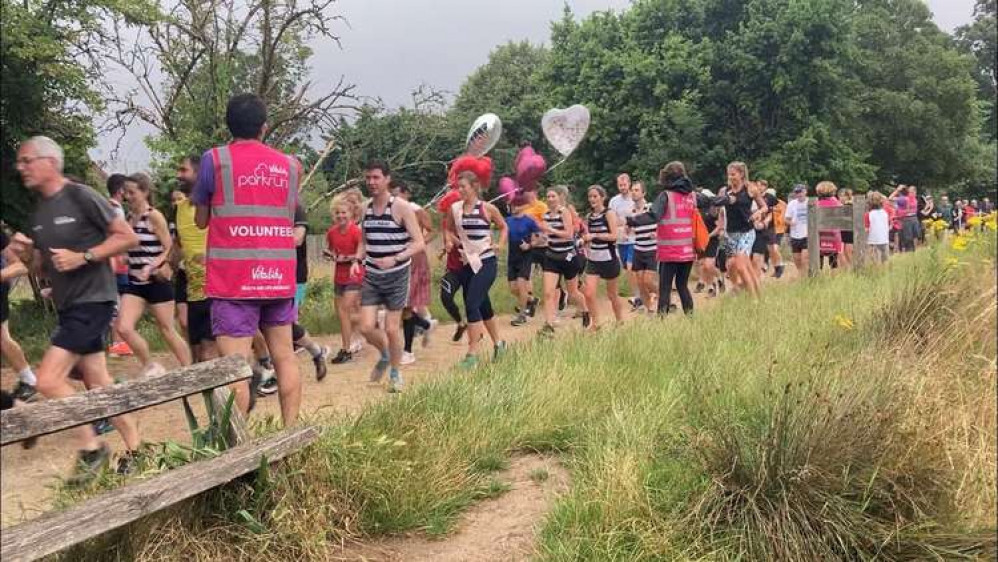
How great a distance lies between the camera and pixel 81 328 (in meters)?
4.15

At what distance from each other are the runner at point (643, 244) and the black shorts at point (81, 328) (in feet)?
21.1

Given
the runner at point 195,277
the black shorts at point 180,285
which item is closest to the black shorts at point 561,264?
the black shorts at point 180,285

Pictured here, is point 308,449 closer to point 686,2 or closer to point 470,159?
point 470,159

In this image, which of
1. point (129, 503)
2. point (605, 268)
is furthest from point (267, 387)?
point (605, 268)

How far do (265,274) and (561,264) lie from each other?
18.0 feet

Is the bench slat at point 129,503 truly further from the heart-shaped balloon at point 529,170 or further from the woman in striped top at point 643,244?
the heart-shaped balloon at point 529,170

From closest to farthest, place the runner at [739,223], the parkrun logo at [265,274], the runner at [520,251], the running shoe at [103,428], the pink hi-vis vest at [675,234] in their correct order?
the running shoe at [103,428]
the parkrun logo at [265,274]
the pink hi-vis vest at [675,234]
the runner at [739,223]
the runner at [520,251]

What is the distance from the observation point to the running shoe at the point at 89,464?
3090 mm

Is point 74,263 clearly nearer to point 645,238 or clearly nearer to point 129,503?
point 129,503

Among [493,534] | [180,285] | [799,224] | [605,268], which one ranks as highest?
[799,224]

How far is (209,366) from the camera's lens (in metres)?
3.24

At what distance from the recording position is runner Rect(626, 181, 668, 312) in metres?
9.64

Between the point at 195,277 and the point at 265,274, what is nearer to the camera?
the point at 265,274

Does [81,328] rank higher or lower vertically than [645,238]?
lower
